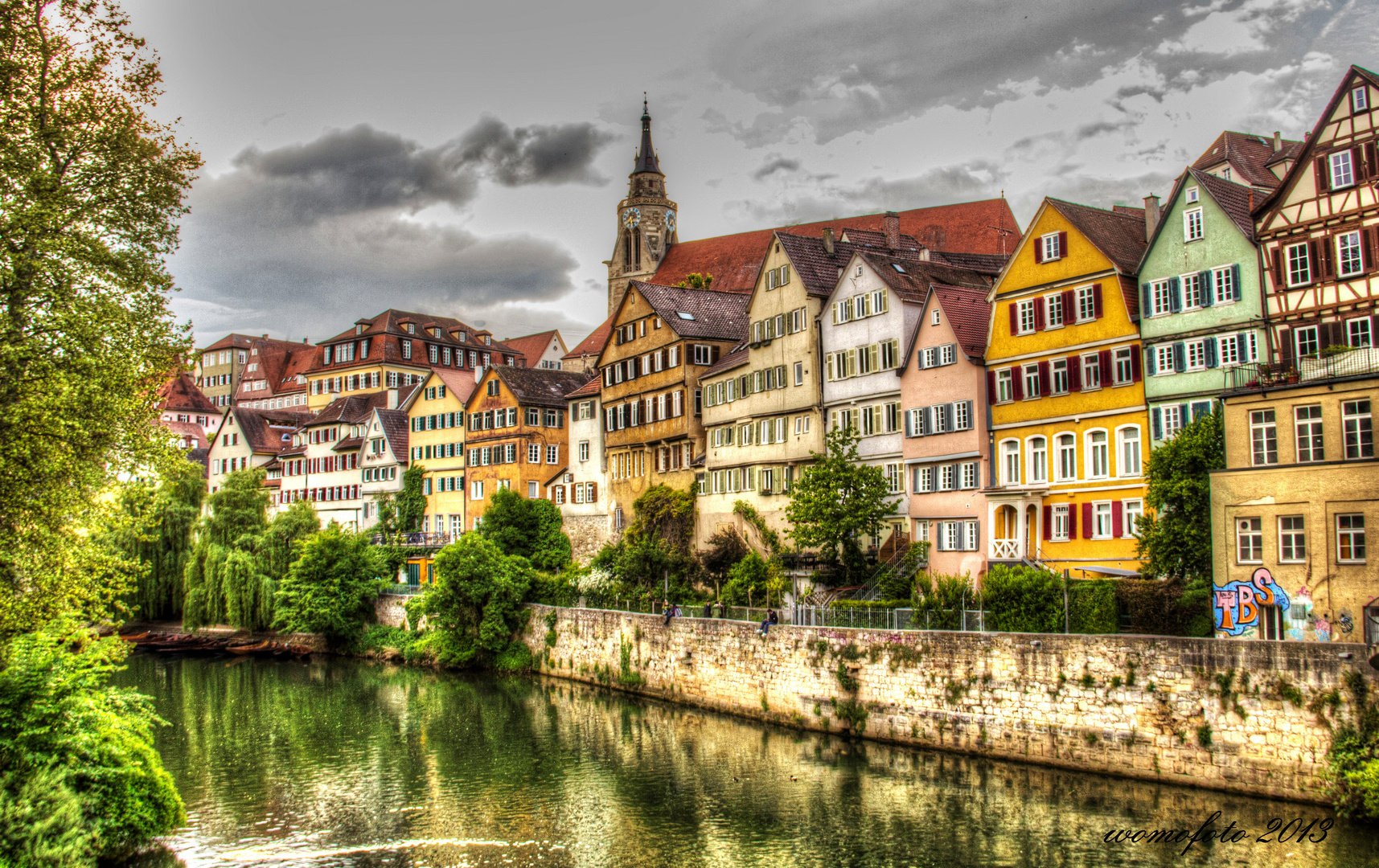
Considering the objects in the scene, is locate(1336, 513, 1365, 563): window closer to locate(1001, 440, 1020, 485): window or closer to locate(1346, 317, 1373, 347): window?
locate(1346, 317, 1373, 347): window

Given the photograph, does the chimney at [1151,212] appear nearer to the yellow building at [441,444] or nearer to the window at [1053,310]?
the window at [1053,310]

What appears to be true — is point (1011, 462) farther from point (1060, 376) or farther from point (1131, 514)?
point (1131, 514)

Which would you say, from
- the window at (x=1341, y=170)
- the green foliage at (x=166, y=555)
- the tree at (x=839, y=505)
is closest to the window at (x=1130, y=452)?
the window at (x=1341, y=170)

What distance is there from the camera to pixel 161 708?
1565 inches

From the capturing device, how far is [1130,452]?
32.4 metres

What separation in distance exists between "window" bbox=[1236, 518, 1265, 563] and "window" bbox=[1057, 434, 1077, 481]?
25.8 feet

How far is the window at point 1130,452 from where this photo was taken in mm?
32250

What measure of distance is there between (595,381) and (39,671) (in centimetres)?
4355

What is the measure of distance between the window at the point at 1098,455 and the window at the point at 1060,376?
1.72 meters

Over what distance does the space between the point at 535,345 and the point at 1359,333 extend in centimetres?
8686

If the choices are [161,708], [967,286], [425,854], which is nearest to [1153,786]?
[425,854]

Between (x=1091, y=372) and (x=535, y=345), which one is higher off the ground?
(x=535, y=345)

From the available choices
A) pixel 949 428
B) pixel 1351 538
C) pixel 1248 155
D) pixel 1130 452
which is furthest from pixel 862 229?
pixel 1351 538

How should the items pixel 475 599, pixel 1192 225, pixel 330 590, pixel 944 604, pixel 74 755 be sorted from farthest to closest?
pixel 330 590 → pixel 475 599 → pixel 1192 225 → pixel 944 604 → pixel 74 755
